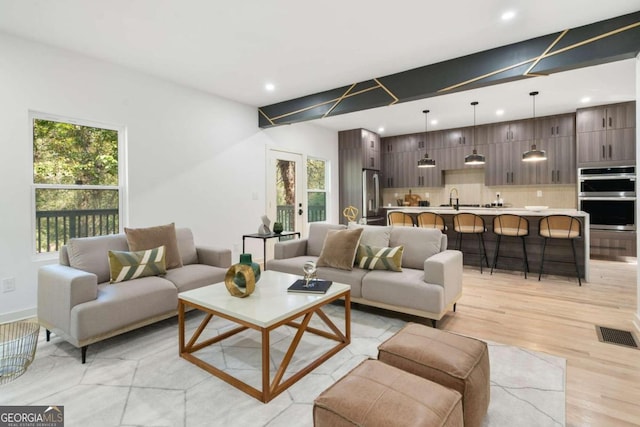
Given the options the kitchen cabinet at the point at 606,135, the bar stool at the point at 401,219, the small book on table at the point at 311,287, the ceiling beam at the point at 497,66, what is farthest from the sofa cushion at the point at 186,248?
the kitchen cabinet at the point at 606,135

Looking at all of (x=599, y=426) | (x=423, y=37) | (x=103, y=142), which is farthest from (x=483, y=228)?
(x=103, y=142)

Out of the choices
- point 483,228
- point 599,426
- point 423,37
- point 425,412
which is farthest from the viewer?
point 483,228

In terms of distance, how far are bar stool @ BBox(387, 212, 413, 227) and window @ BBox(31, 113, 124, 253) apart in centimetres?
419

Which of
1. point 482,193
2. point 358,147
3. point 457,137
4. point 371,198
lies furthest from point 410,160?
point 482,193

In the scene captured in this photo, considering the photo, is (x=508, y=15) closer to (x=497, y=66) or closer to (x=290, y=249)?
(x=497, y=66)

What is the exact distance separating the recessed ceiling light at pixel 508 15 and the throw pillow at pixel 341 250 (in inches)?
91.8

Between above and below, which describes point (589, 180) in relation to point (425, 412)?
above

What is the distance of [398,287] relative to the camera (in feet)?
9.69

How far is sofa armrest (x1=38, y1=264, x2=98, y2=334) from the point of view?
237 cm

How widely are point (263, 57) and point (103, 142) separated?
7.14ft

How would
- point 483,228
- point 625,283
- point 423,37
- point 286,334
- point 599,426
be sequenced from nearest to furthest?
point 599,426 < point 286,334 < point 423,37 < point 625,283 < point 483,228

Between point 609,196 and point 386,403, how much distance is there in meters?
6.61

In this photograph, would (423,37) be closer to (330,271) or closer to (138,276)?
(330,271)

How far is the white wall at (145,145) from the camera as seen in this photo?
3.20 meters
